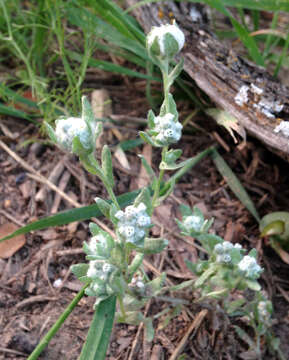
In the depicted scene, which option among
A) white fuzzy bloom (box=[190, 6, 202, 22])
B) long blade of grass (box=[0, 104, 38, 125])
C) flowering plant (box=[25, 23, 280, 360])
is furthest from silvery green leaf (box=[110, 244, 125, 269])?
white fuzzy bloom (box=[190, 6, 202, 22])

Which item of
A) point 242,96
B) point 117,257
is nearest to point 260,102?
point 242,96

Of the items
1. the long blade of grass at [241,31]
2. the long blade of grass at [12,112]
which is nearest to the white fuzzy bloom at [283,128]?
the long blade of grass at [241,31]

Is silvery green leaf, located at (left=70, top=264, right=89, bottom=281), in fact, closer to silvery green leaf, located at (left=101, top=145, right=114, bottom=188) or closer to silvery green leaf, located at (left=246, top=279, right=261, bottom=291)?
silvery green leaf, located at (left=101, top=145, right=114, bottom=188)

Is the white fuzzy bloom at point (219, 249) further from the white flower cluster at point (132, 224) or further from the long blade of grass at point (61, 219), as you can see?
the long blade of grass at point (61, 219)

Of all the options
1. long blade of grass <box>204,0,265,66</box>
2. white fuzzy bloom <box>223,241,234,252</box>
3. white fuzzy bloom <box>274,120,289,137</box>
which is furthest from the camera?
long blade of grass <box>204,0,265,66</box>

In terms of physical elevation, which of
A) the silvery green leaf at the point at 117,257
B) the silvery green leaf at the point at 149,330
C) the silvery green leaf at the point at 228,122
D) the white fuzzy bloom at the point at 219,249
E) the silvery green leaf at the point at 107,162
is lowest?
the silvery green leaf at the point at 149,330

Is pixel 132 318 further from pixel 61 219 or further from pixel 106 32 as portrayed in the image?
pixel 106 32
